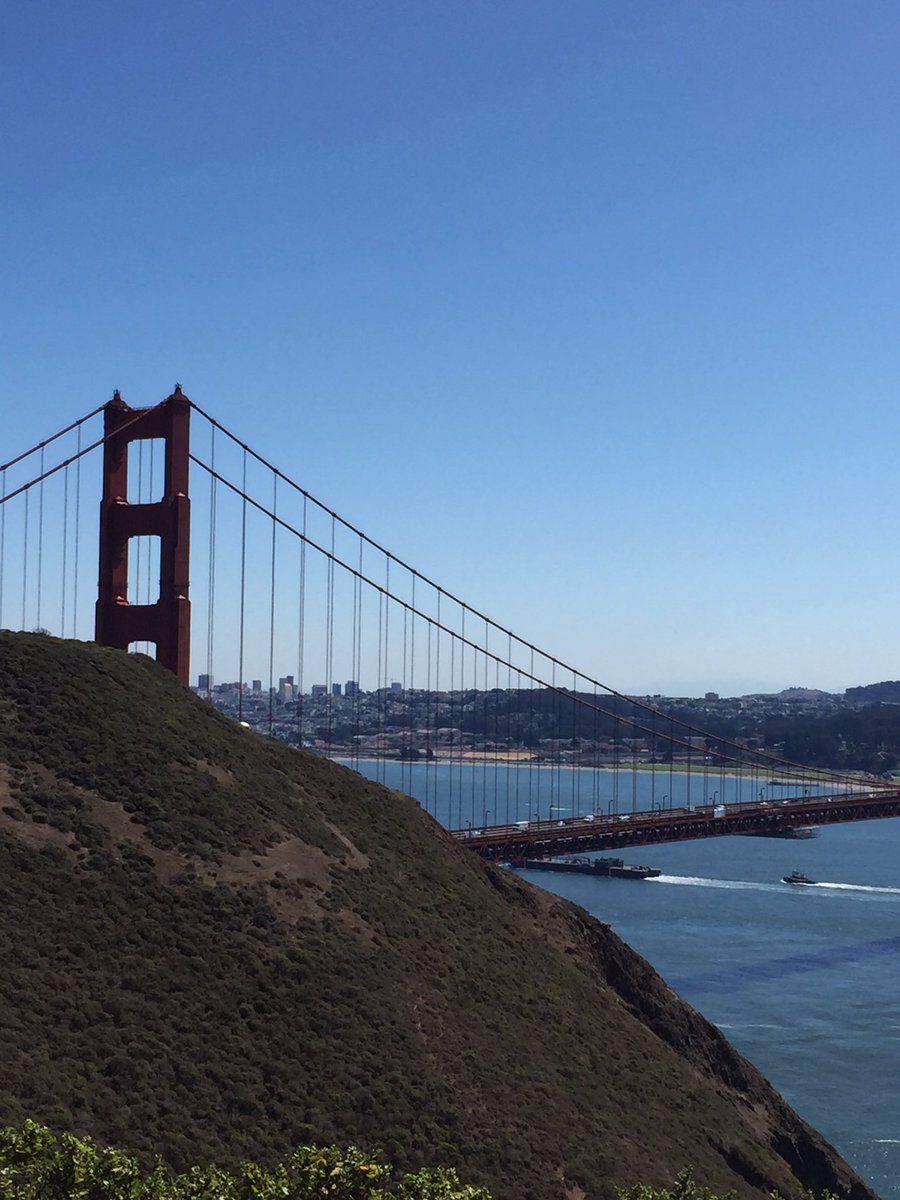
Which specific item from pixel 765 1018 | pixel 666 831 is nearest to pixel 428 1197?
pixel 765 1018

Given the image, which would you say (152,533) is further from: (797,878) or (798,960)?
(797,878)

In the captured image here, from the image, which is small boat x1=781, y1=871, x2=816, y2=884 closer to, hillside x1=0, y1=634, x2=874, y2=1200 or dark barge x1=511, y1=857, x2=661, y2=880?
dark barge x1=511, y1=857, x2=661, y2=880

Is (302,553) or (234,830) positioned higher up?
(302,553)

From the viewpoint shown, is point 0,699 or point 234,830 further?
point 0,699

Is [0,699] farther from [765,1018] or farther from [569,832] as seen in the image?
[765,1018]

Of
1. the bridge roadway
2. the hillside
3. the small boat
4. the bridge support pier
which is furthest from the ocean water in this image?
the bridge support pier
